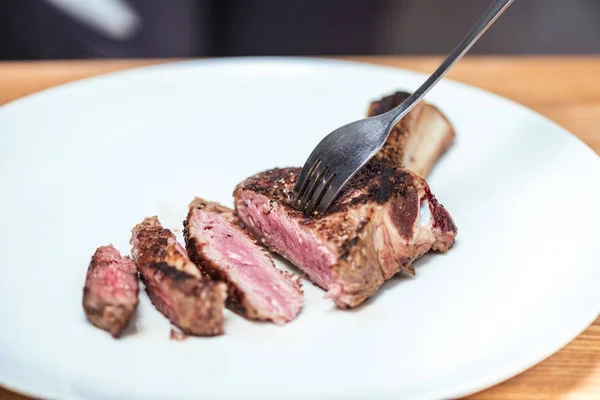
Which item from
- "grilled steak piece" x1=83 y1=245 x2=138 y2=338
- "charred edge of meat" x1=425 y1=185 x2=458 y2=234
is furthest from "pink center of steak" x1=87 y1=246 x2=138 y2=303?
A: "charred edge of meat" x1=425 y1=185 x2=458 y2=234

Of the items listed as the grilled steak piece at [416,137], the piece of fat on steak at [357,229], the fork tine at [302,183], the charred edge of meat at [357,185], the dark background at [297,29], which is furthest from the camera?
the dark background at [297,29]

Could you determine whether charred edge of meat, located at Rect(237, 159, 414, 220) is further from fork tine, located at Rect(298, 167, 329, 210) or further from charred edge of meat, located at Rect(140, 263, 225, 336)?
charred edge of meat, located at Rect(140, 263, 225, 336)

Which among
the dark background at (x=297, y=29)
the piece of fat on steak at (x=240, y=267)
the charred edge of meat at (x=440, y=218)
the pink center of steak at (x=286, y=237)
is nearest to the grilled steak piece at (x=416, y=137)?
the charred edge of meat at (x=440, y=218)

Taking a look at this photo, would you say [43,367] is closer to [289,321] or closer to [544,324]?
[289,321]

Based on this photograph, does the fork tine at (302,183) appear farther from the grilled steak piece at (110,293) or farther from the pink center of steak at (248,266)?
the grilled steak piece at (110,293)

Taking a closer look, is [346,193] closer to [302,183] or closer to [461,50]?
[302,183]

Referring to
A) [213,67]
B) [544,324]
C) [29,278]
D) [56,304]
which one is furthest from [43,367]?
[213,67]

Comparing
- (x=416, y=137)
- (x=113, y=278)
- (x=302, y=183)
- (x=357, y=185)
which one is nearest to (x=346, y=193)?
(x=357, y=185)
